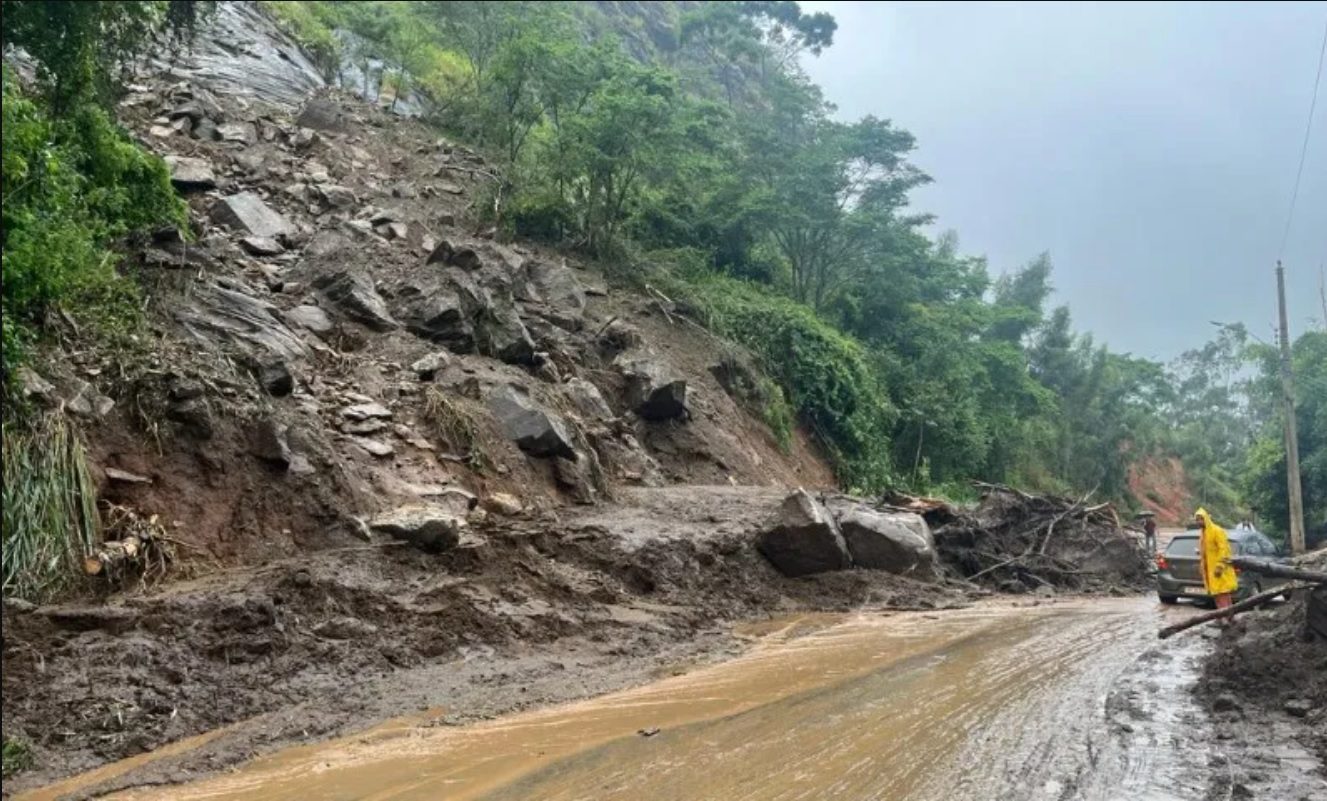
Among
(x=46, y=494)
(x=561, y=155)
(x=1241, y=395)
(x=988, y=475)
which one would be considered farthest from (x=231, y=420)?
(x=1241, y=395)

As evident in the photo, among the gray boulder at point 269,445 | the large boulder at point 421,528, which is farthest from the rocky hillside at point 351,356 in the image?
the large boulder at point 421,528

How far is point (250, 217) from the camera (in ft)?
55.0

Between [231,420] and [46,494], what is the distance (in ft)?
8.56

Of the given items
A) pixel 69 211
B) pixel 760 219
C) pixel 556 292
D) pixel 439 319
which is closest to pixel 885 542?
pixel 439 319

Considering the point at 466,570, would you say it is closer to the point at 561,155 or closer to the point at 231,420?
the point at 231,420

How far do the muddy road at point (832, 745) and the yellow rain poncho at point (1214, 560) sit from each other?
9.56 ft

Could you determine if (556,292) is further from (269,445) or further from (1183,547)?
(1183,547)

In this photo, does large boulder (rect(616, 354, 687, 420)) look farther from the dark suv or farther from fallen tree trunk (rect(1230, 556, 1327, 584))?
fallen tree trunk (rect(1230, 556, 1327, 584))

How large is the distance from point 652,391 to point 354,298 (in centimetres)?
610

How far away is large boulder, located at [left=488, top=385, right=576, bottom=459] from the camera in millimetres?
14633

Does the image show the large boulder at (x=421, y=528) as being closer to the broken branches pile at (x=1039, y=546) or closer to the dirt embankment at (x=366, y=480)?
the dirt embankment at (x=366, y=480)

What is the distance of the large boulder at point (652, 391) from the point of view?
62.7 ft

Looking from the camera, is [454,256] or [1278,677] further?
[454,256]

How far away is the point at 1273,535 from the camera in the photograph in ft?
109
